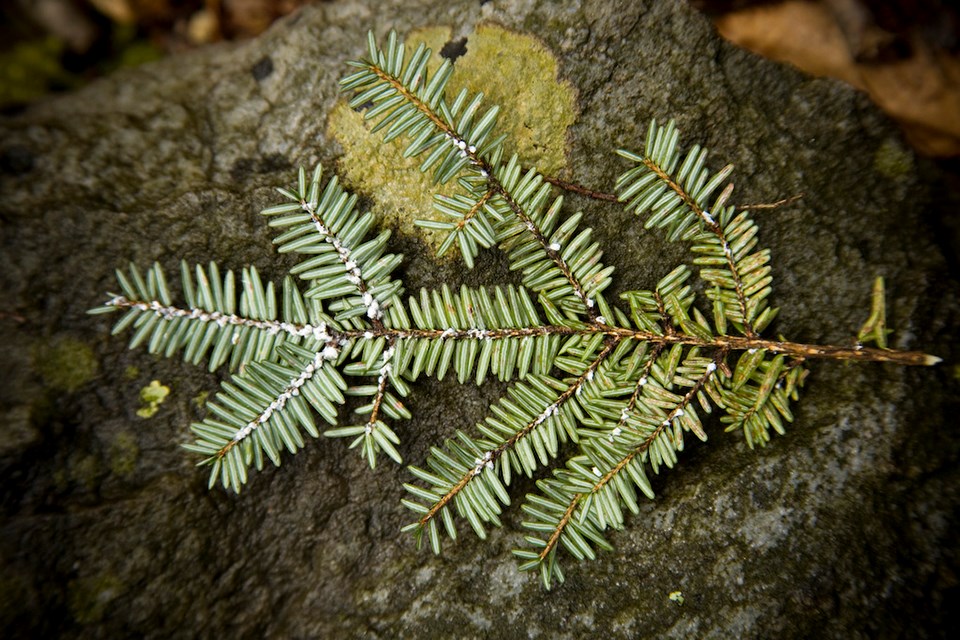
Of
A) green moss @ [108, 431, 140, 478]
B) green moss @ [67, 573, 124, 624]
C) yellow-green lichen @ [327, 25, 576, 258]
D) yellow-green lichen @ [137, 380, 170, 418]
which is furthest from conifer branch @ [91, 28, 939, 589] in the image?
green moss @ [67, 573, 124, 624]

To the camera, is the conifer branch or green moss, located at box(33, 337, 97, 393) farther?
green moss, located at box(33, 337, 97, 393)

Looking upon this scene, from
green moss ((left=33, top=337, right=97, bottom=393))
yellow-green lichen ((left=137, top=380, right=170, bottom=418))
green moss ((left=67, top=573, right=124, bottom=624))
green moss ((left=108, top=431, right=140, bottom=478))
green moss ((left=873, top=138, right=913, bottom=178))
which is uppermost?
green moss ((left=33, top=337, right=97, bottom=393))

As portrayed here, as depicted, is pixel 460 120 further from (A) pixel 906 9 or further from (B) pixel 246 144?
(A) pixel 906 9

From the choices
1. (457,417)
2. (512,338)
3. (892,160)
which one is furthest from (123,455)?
(892,160)

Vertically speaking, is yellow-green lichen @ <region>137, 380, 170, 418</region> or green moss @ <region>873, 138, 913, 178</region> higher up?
yellow-green lichen @ <region>137, 380, 170, 418</region>

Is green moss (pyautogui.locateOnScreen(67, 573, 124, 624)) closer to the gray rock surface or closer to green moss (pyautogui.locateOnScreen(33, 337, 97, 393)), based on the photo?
the gray rock surface

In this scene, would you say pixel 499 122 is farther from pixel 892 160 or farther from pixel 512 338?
pixel 892 160

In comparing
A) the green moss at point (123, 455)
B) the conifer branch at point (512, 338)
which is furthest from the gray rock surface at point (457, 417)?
the conifer branch at point (512, 338)
